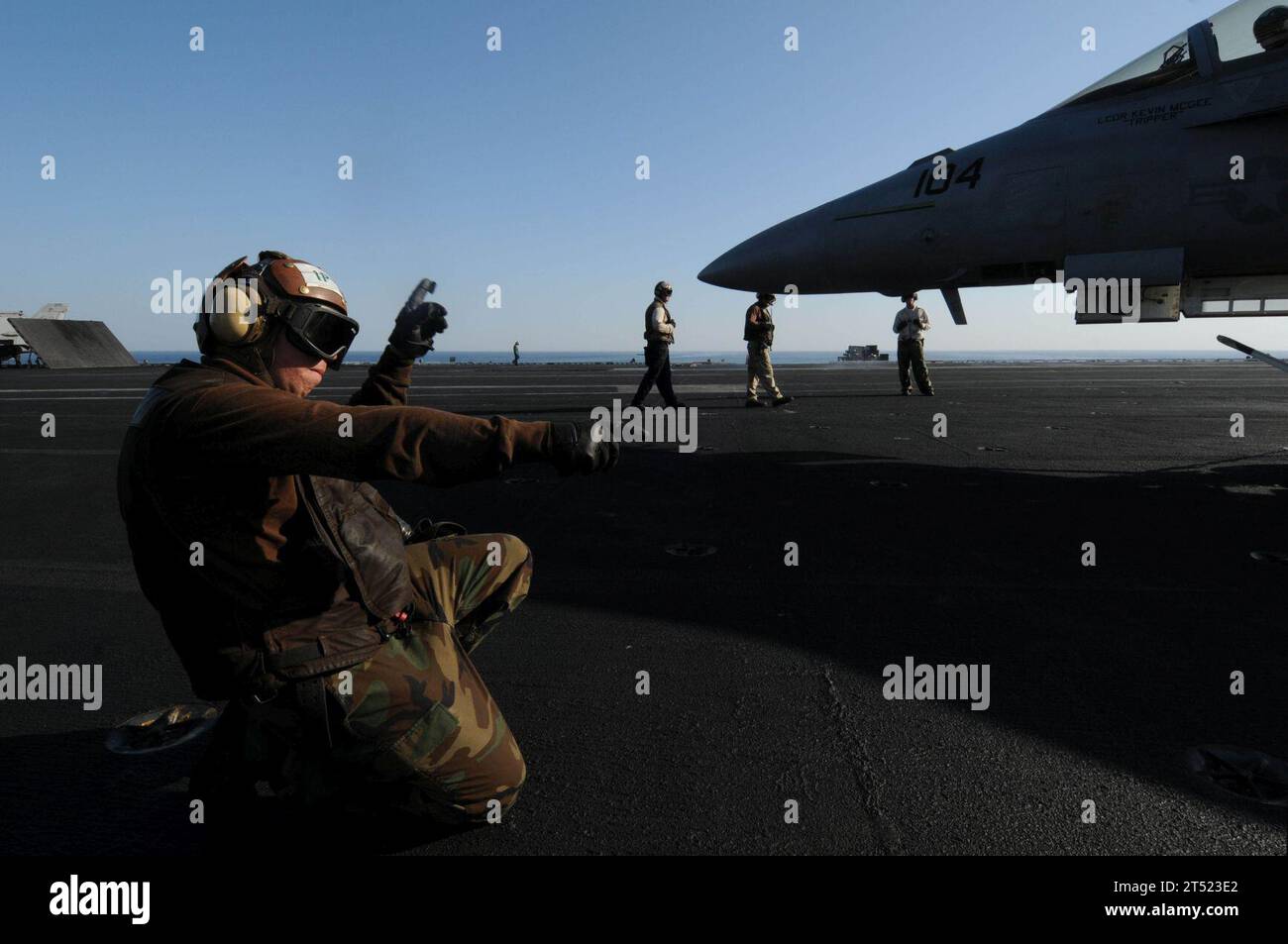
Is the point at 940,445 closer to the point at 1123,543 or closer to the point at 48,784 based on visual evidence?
the point at 1123,543

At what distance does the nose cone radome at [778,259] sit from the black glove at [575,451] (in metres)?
6.35

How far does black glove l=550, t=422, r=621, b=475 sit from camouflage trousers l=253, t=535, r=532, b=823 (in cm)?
69

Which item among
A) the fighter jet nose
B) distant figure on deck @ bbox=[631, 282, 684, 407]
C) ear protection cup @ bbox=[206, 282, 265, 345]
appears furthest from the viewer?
distant figure on deck @ bbox=[631, 282, 684, 407]

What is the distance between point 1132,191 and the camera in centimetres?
630

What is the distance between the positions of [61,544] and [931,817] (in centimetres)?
529

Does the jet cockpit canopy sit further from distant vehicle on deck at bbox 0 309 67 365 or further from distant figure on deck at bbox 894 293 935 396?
distant vehicle on deck at bbox 0 309 67 365

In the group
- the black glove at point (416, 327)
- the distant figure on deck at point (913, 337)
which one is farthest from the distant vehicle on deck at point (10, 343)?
the black glove at point (416, 327)

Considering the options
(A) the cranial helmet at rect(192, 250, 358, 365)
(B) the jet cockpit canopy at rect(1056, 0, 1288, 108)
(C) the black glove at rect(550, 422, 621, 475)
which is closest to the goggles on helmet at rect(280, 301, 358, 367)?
(A) the cranial helmet at rect(192, 250, 358, 365)

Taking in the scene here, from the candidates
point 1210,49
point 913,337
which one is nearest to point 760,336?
point 913,337

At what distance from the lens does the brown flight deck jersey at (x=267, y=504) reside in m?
1.69

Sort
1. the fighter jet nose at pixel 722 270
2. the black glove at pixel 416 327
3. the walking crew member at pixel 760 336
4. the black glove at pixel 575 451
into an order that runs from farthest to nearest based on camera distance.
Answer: the walking crew member at pixel 760 336, the fighter jet nose at pixel 722 270, the black glove at pixel 416 327, the black glove at pixel 575 451

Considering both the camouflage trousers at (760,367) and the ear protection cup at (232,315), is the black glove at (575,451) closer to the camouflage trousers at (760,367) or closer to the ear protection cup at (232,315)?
the ear protection cup at (232,315)

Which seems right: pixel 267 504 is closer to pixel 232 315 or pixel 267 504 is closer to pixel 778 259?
pixel 232 315

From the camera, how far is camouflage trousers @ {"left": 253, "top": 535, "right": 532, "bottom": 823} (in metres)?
1.88
